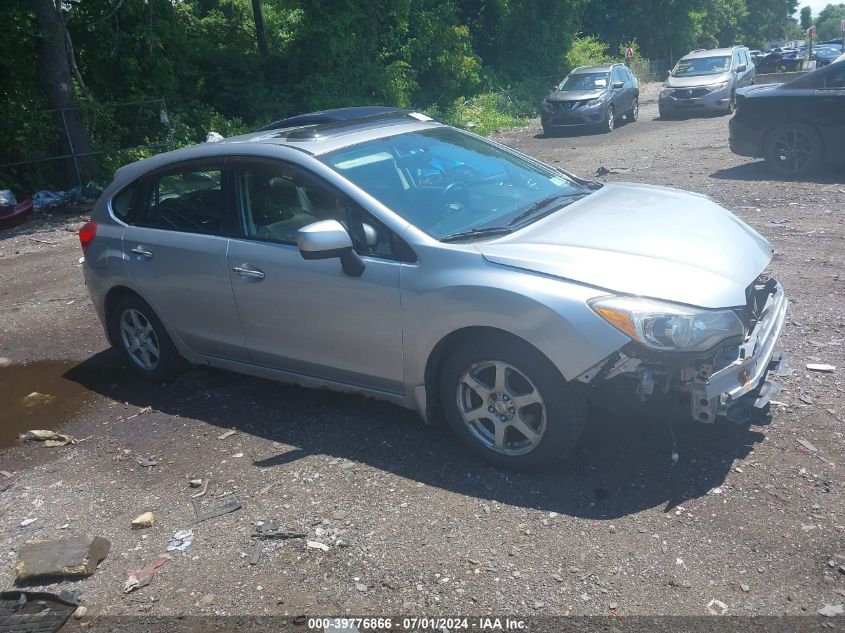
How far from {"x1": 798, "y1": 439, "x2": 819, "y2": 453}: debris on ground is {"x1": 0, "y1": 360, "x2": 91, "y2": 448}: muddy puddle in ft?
15.6

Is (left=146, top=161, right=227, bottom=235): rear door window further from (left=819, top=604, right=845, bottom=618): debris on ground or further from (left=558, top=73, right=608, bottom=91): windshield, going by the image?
(left=558, top=73, right=608, bottom=91): windshield

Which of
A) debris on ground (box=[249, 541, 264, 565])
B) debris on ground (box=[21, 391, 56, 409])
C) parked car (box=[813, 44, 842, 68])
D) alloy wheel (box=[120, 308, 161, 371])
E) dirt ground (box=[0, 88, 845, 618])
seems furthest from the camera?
parked car (box=[813, 44, 842, 68])

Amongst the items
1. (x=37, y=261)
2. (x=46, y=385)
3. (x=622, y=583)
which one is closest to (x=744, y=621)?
(x=622, y=583)

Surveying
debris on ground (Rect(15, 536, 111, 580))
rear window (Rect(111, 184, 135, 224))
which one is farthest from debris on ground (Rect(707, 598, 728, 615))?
Answer: rear window (Rect(111, 184, 135, 224))

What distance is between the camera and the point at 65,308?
8656 millimetres

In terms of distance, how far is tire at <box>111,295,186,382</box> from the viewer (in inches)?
234

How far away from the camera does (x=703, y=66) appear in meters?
23.5

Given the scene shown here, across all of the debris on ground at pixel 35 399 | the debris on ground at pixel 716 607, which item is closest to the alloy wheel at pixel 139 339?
the debris on ground at pixel 35 399

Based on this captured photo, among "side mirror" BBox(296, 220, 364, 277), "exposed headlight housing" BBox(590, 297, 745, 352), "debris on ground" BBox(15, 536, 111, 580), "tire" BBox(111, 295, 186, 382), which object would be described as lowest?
"debris on ground" BBox(15, 536, 111, 580)

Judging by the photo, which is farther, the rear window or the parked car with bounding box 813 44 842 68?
the parked car with bounding box 813 44 842 68

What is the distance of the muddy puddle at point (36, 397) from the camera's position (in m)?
5.81

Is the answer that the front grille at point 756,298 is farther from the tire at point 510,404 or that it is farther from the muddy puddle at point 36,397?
the muddy puddle at point 36,397

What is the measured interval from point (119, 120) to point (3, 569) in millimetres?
16156

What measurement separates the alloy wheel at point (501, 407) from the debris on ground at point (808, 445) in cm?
143
